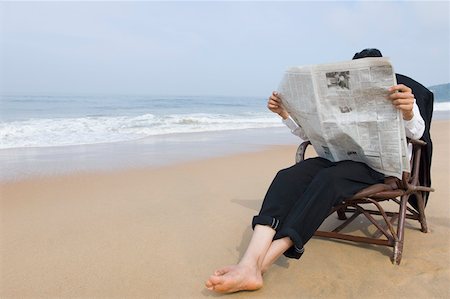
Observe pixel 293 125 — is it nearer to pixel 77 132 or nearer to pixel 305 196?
pixel 305 196

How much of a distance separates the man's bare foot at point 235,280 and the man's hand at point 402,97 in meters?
0.97

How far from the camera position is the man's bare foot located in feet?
5.45

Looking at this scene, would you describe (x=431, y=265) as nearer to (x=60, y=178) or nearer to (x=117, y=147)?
(x=60, y=178)

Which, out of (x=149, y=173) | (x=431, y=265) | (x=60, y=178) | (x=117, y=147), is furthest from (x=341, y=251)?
(x=117, y=147)

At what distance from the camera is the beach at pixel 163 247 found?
184 cm

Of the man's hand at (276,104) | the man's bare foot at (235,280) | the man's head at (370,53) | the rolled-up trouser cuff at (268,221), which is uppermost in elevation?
the man's head at (370,53)

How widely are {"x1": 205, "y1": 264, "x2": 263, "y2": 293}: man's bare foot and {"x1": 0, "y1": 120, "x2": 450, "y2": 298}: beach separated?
2.6 inches

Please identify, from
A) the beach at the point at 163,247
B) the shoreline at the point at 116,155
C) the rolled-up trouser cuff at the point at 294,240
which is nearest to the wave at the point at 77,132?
the shoreline at the point at 116,155

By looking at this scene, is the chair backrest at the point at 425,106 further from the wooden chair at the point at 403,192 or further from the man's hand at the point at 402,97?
the man's hand at the point at 402,97

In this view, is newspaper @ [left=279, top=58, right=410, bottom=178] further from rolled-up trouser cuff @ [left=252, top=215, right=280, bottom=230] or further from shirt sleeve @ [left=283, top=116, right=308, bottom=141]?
rolled-up trouser cuff @ [left=252, top=215, right=280, bottom=230]

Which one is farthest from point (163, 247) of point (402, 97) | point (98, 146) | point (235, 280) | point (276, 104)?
point (98, 146)

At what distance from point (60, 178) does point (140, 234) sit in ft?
5.71

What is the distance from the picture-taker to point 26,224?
104 inches

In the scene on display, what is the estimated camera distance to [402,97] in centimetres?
180
